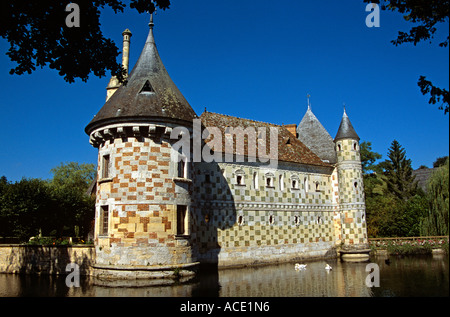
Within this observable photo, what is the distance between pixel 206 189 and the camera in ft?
84.2

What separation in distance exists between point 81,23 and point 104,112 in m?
9.12

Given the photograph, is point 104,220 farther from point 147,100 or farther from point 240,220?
point 240,220

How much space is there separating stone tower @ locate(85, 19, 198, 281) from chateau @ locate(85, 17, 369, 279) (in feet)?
0.17

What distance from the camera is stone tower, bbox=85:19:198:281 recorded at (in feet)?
61.7

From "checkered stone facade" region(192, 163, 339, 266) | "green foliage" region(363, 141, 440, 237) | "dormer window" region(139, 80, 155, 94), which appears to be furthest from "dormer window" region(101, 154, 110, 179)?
"green foliage" region(363, 141, 440, 237)

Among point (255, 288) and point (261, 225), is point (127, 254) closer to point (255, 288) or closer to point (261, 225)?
point (255, 288)

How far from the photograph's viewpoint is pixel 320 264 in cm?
2772

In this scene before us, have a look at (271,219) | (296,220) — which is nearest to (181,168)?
(271,219)

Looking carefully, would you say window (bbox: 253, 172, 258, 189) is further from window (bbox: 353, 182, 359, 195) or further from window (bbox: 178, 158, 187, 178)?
window (bbox: 353, 182, 359, 195)

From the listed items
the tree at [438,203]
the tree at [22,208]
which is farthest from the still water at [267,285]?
the tree at [22,208]

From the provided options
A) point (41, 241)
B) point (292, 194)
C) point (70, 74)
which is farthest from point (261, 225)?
point (70, 74)

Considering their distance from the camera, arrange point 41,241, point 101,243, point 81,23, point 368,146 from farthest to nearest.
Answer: point 368,146 < point 41,241 < point 101,243 < point 81,23

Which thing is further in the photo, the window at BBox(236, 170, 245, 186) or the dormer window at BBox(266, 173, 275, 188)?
the dormer window at BBox(266, 173, 275, 188)

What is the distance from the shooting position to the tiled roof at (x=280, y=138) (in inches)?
1152
